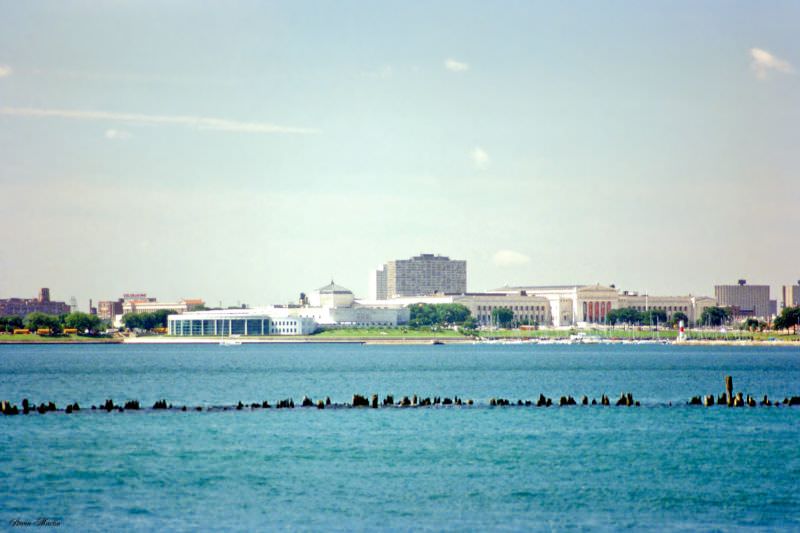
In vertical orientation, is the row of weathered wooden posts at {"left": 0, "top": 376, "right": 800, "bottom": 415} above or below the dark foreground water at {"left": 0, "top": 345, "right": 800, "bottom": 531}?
above

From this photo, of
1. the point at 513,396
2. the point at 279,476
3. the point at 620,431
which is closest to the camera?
the point at 279,476

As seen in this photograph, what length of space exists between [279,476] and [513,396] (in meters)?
46.2

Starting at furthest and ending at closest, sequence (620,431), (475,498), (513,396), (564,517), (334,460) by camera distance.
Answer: (513,396) < (620,431) < (334,460) < (475,498) < (564,517)

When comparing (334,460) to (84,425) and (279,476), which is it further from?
(84,425)

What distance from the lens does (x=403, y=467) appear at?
52.1 metres

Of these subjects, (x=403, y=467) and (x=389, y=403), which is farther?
(x=389, y=403)

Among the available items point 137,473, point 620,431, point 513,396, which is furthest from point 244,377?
point 137,473

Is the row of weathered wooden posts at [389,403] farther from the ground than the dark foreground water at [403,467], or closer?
farther from the ground

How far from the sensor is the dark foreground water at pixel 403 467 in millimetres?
40969

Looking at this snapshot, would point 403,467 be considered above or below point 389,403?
below

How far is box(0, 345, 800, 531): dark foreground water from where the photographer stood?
4097 centimetres

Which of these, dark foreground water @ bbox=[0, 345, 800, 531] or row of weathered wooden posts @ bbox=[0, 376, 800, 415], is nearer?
dark foreground water @ bbox=[0, 345, 800, 531]

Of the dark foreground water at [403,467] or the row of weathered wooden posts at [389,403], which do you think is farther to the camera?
the row of weathered wooden posts at [389,403]

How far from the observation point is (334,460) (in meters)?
54.2
